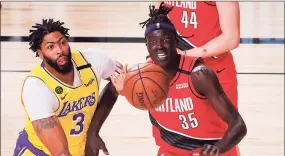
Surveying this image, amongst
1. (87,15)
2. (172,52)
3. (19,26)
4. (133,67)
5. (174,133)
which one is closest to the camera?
(172,52)

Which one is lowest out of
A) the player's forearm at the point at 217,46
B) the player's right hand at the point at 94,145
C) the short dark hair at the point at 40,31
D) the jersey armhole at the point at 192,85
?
the player's right hand at the point at 94,145

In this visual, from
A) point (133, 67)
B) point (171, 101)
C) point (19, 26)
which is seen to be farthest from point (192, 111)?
point (19, 26)

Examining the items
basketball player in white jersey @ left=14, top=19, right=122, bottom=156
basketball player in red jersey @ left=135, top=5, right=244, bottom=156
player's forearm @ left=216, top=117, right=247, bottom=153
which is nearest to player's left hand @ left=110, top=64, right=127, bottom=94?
basketball player in white jersey @ left=14, top=19, right=122, bottom=156

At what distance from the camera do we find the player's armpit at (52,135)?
5.81ft

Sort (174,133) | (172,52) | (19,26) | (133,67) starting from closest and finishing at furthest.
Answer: (172,52), (133,67), (174,133), (19,26)

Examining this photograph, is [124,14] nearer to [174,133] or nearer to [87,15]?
[87,15]

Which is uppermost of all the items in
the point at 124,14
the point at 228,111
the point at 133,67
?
the point at 133,67

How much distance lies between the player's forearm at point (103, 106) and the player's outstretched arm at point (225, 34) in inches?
9.7

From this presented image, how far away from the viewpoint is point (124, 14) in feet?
13.1

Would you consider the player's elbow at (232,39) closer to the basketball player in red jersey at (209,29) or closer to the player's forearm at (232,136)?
the basketball player in red jersey at (209,29)

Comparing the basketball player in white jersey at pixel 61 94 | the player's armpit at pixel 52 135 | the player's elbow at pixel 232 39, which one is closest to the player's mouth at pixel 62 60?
the basketball player in white jersey at pixel 61 94

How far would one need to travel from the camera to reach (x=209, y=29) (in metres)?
1.93

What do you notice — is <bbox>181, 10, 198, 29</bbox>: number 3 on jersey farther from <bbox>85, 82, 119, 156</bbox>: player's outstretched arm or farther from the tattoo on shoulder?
the tattoo on shoulder

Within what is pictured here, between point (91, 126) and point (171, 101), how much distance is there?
0.24 meters
